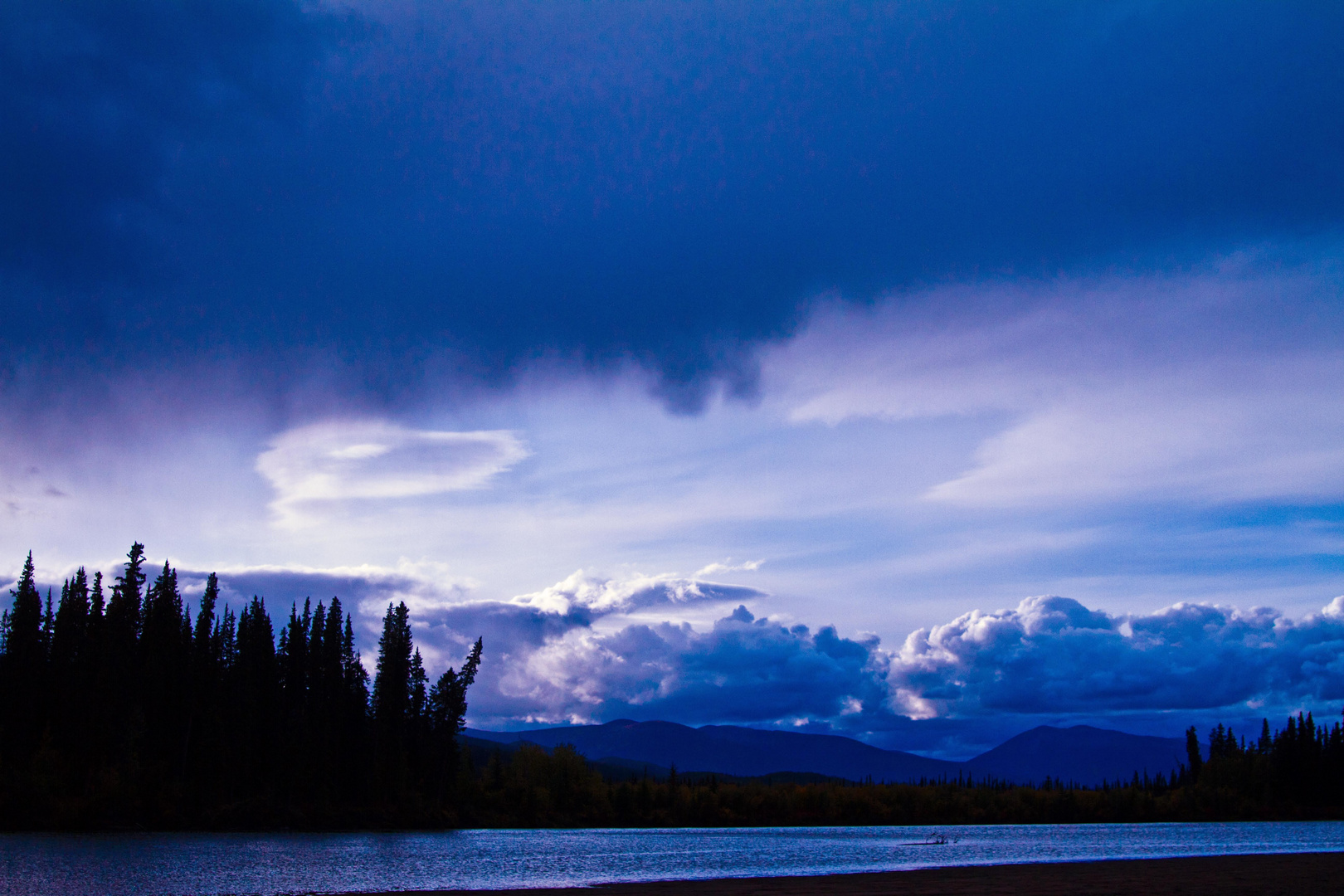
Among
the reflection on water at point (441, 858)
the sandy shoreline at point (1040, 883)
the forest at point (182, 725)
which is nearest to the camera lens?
the sandy shoreline at point (1040, 883)

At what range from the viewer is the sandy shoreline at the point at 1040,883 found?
188 feet

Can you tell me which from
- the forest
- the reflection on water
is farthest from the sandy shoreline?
the forest

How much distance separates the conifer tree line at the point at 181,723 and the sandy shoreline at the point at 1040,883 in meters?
99.5

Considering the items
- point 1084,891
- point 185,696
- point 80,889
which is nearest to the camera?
point 1084,891

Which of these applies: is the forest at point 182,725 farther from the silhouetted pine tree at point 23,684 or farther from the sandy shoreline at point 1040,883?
the sandy shoreline at point 1040,883

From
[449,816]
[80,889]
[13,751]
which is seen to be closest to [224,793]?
[13,751]


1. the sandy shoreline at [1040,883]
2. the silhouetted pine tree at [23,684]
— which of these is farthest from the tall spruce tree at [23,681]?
the sandy shoreline at [1040,883]

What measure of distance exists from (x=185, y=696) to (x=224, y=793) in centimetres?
1612

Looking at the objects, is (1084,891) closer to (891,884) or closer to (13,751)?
(891,884)

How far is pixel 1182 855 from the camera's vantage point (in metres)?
105

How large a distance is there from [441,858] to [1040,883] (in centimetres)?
6476

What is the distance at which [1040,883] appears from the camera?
212 feet

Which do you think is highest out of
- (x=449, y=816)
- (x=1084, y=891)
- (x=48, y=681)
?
(x=48, y=681)

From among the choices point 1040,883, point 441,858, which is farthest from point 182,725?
point 1040,883
